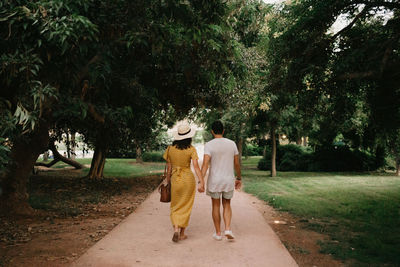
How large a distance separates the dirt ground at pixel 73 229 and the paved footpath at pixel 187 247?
40cm

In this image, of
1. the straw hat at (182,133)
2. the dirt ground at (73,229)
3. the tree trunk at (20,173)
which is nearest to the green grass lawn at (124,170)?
the dirt ground at (73,229)

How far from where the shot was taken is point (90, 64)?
702 cm

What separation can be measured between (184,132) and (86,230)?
9.78 ft

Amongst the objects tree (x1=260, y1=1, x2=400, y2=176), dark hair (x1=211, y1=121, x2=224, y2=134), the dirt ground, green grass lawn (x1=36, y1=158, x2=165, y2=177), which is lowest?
the dirt ground

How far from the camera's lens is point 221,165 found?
5914 mm

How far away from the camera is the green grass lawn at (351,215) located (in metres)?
5.98

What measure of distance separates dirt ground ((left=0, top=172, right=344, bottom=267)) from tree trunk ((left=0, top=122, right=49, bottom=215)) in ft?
1.50

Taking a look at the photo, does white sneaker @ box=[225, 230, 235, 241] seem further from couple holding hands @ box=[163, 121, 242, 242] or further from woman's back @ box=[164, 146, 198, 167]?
woman's back @ box=[164, 146, 198, 167]

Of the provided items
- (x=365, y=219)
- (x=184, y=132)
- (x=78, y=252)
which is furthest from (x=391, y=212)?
(x=78, y=252)

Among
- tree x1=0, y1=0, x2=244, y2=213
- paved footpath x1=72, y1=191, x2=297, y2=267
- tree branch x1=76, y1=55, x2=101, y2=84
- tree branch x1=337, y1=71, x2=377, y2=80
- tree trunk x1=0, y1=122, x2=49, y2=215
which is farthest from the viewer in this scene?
tree trunk x1=0, y1=122, x2=49, y2=215

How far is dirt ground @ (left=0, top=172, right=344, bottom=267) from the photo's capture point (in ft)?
17.8

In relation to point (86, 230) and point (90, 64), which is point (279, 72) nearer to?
point (90, 64)

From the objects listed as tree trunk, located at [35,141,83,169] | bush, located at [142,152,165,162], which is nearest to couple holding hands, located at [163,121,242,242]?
tree trunk, located at [35,141,83,169]

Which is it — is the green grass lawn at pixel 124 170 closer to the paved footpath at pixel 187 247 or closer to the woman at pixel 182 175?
the paved footpath at pixel 187 247
